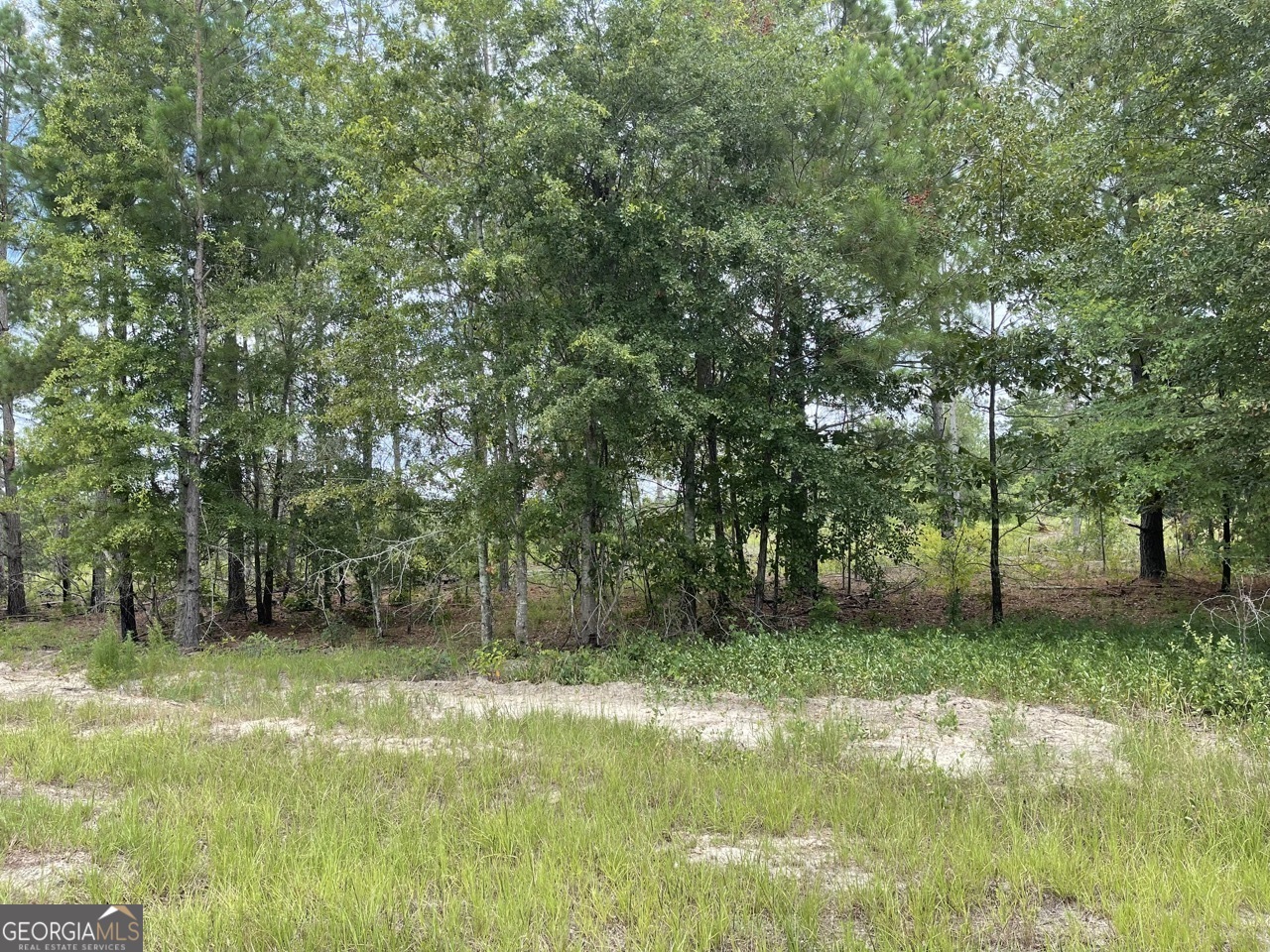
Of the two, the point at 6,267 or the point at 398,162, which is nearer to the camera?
the point at 398,162

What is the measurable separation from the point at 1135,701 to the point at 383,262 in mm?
10803

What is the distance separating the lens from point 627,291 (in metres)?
10.4

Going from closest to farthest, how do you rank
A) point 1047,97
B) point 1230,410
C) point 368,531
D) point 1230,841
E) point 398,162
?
1. point 1230,841
2. point 1230,410
3. point 398,162
4. point 1047,97
5. point 368,531

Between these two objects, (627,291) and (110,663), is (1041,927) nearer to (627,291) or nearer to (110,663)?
(627,291)

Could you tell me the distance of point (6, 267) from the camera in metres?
12.8

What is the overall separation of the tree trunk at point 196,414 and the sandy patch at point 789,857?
37.6 feet

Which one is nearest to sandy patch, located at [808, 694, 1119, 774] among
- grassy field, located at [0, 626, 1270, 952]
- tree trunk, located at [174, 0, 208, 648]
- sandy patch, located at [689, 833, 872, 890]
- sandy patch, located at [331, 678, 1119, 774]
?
sandy patch, located at [331, 678, 1119, 774]

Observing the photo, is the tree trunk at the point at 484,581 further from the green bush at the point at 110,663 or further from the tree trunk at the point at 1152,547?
the tree trunk at the point at 1152,547

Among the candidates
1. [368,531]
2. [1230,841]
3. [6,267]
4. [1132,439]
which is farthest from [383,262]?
[1230,841]

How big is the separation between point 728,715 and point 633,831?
2.97m

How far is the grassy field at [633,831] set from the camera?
286cm

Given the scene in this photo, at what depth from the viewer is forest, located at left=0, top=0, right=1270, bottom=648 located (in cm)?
884

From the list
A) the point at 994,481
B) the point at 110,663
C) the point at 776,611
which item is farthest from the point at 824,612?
the point at 110,663

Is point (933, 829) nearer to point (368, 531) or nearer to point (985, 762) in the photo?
point (985, 762)
